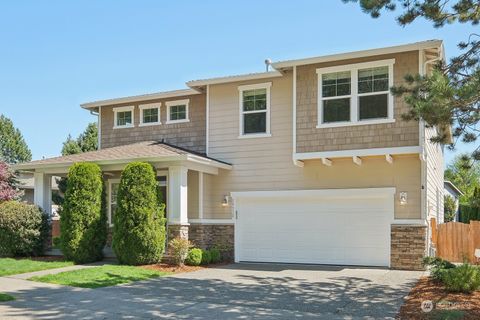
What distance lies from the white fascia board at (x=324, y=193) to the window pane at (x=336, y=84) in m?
2.84

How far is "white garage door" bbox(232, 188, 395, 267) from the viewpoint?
1471 cm

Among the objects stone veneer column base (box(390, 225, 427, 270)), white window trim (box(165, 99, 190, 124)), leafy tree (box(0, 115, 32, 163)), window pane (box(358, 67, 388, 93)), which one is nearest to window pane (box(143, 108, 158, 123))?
white window trim (box(165, 99, 190, 124))

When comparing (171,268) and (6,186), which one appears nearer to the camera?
(171,268)

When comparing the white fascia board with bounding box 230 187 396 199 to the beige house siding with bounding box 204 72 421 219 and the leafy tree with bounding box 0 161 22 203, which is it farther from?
the leafy tree with bounding box 0 161 22 203

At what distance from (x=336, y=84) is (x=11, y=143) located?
101ft

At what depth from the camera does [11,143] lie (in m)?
38.3

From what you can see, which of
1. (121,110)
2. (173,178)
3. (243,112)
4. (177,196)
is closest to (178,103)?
(121,110)

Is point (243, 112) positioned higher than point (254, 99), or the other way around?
point (254, 99)

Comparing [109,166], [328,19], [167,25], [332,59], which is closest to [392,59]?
[332,59]

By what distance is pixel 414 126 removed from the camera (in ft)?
45.1

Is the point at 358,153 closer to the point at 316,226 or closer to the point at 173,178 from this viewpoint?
the point at 316,226

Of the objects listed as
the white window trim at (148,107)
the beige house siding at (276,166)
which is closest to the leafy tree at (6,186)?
the white window trim at (148,107)

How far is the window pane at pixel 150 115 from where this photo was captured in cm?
1885

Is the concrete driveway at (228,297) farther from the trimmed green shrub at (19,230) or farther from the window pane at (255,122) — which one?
the window pane at (255,122)
